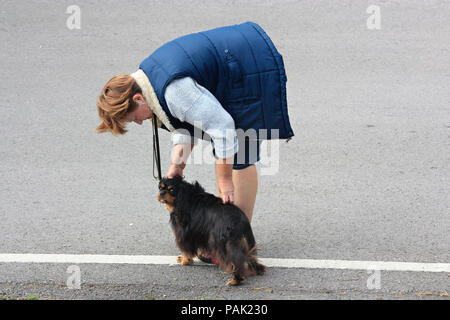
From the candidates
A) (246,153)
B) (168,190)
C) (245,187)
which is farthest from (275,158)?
(168,190)

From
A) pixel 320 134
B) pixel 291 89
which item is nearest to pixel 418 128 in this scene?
pixel 320 134

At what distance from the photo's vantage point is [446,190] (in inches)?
165

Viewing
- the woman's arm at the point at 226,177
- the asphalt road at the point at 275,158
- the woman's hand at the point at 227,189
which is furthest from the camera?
the asphalt road at the point at 275,158

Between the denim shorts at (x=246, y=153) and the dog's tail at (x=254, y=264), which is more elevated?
the denim shorts at (x=246, y=153)

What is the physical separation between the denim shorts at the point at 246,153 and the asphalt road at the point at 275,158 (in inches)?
24.3

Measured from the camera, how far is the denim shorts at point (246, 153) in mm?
3135

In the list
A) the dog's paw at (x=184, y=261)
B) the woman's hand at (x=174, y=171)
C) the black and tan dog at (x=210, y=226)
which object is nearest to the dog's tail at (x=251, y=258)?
the black and tan dog at (x=210, y=226)

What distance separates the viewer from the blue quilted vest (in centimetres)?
286

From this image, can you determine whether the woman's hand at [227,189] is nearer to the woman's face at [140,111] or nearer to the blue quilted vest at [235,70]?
the blue quilted vest at [235,70]

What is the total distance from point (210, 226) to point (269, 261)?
0.52 m

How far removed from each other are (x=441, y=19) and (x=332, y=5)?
4.21 feet

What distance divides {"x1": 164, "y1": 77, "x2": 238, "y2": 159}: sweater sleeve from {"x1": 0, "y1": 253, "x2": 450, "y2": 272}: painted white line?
35.2 inches

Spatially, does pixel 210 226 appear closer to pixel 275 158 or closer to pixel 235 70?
pixel 235 70

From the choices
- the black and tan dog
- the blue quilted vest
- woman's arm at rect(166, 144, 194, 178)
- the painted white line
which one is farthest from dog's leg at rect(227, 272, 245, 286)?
the blue quilted vest
